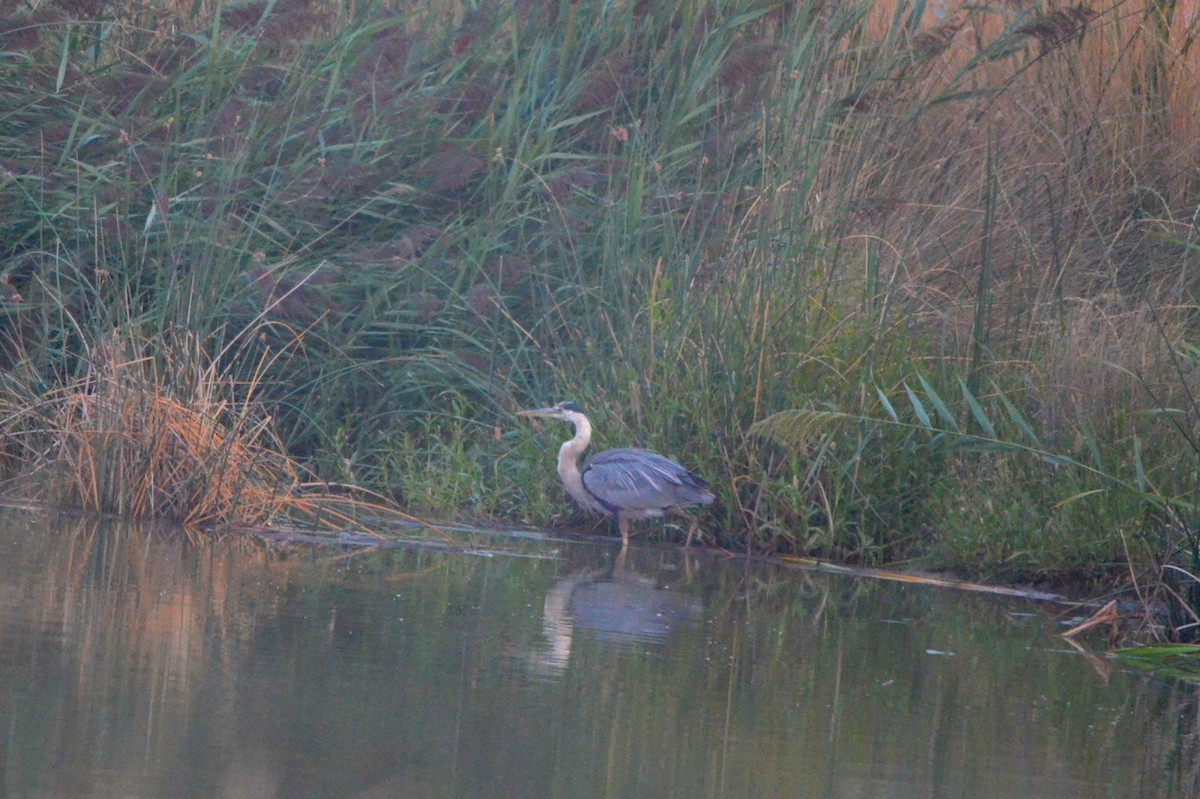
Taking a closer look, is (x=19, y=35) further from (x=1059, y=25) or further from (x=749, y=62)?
(x=1059, y=25)

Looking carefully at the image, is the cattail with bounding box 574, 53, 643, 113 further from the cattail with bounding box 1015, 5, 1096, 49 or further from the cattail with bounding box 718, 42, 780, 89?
the cattail with bounding box 1015, 5, 1096, 49

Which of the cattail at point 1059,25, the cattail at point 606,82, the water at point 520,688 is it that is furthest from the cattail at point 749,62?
the water at point 520,688

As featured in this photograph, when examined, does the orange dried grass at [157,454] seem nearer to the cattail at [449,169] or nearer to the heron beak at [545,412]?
the heron beak at [545,412]

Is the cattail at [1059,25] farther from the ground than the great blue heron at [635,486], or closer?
farther from the ground

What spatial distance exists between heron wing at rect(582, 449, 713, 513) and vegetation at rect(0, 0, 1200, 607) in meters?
0.32

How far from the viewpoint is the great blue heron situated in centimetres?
727

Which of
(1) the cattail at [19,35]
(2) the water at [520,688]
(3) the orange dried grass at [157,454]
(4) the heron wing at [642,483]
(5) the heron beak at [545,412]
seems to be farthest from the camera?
(1) the cattail at [19,35]

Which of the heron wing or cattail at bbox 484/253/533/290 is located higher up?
cattail at bbox 484/253/533/290

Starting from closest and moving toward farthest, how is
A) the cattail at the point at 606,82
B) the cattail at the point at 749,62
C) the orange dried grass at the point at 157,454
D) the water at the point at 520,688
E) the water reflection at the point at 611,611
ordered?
the water at the point at 520,688
the water reflection at the point at 611,611
the orange dried grass at the point at 157,454
the cattail at the point at 749,62
the cattail at the point at 606,82

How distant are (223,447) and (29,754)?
3567mm

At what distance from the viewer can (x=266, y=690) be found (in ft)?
13.2

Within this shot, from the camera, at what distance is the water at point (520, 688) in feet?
11.5

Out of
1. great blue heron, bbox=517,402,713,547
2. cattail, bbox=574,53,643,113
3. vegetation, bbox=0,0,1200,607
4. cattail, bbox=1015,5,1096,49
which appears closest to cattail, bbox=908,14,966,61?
vegetation, bbox=0,0,1200,607

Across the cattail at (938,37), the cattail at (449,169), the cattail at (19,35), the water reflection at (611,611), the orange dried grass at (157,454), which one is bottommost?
the water reflection at (611,611)
